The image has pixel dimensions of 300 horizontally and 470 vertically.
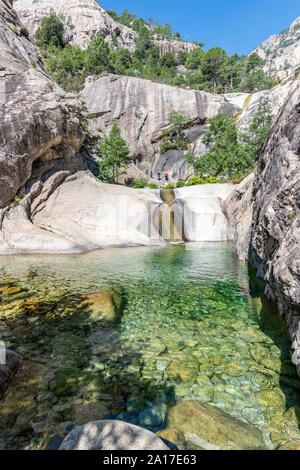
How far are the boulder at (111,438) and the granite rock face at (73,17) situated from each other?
84039 millimetres

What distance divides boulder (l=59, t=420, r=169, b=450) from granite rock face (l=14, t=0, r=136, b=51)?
8404 centimetres

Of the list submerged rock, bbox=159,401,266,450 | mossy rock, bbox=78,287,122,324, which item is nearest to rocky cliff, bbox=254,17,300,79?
mossy rock, bbox=78,287,122,324

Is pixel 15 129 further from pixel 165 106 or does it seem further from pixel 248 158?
pixel 165 106

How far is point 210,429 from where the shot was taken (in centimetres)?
289

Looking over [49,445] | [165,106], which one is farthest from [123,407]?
[165,106]

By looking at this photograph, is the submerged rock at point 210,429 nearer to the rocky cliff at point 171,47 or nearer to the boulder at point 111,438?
the boulder at point 111,438

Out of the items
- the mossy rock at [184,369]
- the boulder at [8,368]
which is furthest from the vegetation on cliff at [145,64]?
the mossy rock at [184,369]

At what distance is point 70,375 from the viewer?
12.7ft

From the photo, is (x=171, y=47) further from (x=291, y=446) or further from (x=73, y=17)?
(x=291, y=446)

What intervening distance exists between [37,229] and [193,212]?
1325cm

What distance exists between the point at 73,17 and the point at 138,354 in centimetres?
9540

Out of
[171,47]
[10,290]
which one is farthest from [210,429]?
[171,47]

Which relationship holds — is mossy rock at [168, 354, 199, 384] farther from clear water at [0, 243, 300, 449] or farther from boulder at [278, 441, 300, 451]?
boulder at [278, 441, 300, 451]

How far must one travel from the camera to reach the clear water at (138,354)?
3.15m
